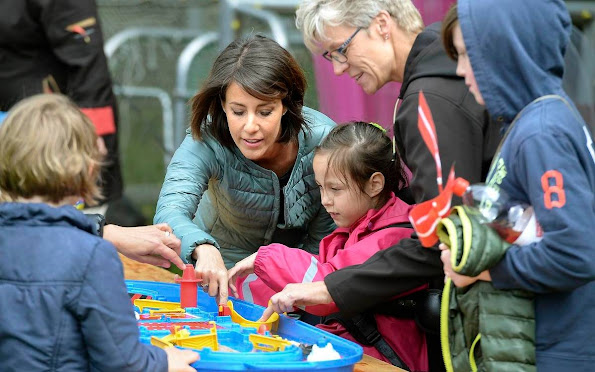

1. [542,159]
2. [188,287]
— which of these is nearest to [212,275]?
[188,287]

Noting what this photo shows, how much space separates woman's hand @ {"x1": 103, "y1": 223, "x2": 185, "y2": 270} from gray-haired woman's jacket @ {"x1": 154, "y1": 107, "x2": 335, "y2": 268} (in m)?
0.16

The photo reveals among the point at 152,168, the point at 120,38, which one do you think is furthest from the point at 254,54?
the point at 152,168

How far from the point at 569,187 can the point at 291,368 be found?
80 centimetres

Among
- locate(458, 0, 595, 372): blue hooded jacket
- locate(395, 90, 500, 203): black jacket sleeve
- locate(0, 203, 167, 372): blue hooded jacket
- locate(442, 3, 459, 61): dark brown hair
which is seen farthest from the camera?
locate(395, 90, 500, 203): black jacket sleeve

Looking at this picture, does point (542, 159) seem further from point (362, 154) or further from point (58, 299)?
point (58, 299)

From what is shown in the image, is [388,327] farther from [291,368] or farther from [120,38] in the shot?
[120,38]

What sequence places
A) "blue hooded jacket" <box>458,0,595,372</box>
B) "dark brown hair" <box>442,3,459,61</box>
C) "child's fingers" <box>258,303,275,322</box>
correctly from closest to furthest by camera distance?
"blue hooded jacket" <box>458,0,595,372</box> < "dark brown hair" <box>442,3,459,61</box> < "child's fingers" <box>258,303,275,322</box>

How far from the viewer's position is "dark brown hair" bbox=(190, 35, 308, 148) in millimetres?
3492

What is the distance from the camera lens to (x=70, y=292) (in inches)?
91.1

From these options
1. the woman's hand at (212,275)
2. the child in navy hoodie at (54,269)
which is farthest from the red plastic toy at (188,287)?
the child in navy hoodie at (54,269)

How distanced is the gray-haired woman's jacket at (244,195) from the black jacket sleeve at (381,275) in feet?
2.32

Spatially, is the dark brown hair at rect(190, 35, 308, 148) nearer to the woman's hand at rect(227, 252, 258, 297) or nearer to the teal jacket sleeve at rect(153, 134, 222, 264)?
the teal jacket sleeve at rect(153, 134, 222, 264)

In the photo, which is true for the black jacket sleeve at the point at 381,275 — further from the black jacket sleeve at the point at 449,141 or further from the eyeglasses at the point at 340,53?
the eyeglasses at the point at 340,53

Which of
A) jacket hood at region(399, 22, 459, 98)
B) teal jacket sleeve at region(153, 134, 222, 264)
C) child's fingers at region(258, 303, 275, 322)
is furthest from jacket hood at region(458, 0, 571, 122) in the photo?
teal jacket sleeve at region(153, 134, 222, 264)
